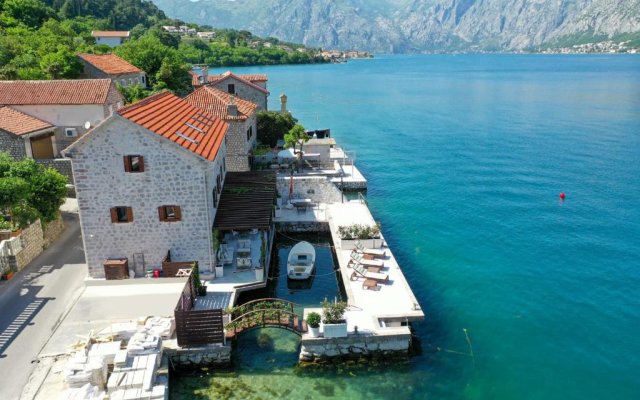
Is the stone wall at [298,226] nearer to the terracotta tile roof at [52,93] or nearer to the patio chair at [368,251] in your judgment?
the patio chair at [368,251]

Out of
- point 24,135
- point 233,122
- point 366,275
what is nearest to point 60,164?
point 24,135

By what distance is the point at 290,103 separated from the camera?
380ft

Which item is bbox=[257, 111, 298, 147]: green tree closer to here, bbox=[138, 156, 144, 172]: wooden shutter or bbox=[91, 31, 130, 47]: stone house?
bbox=[138, 156, 144, 172]: wooden shutter

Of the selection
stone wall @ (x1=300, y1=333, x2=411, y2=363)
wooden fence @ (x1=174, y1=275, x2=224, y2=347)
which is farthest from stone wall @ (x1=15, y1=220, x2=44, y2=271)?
stone wall @ (x1=300, y1=333, x2=411, y2=363)

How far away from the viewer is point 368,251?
1155 inches

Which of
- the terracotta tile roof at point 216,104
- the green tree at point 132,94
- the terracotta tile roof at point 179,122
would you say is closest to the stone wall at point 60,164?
the terracotta tile roof at point 179,122

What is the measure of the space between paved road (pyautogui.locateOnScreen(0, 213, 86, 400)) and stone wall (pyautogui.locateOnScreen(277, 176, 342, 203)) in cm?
1535

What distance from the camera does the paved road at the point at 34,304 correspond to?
751 inches

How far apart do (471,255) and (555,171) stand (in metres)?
26.5

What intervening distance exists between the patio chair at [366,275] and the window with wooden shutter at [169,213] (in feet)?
30.7

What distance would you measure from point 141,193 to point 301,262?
10.2 metres

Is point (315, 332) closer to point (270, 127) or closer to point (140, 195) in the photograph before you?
point (140, 195)

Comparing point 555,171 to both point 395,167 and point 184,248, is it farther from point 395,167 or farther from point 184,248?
point 184,248

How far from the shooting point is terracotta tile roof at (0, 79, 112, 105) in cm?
4328
